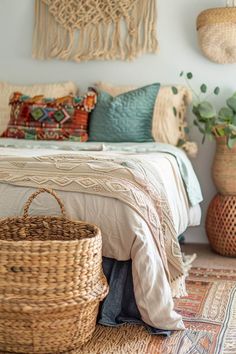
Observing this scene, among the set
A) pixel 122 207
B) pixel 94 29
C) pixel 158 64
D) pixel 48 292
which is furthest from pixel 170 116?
pixel 48 292

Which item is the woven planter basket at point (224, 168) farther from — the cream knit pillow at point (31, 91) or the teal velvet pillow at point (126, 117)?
the cream knit pillow at point (31, 91)

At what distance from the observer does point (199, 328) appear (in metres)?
2.50

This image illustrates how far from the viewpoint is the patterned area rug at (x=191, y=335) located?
2.28 metres

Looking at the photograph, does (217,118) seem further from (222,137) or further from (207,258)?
(207,258)

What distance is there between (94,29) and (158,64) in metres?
0.47

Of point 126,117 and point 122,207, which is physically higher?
point 126,117

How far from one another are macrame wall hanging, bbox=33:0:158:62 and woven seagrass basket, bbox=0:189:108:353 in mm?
2061

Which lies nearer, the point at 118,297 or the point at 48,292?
the point at 48,292

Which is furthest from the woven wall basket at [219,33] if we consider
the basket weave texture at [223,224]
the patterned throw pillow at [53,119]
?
the basket weave texture at [223,224]

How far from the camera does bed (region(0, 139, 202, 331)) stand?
2.33 meters

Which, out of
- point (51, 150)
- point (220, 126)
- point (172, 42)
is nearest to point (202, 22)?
point (172, 42)

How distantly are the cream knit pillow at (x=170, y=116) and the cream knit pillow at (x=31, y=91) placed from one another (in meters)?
0.28

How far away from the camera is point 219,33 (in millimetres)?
3812

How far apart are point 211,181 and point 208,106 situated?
0.54 meters
